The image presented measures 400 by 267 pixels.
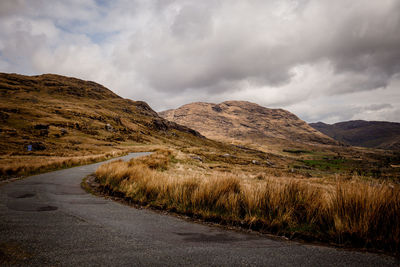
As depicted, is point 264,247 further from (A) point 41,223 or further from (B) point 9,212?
(B) point 9,212

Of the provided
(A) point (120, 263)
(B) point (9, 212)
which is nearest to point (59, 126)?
(B) point (9, 212)

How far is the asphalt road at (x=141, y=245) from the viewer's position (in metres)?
2.69

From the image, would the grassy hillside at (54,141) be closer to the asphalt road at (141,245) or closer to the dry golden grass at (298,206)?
the asphalt road at (141,245)

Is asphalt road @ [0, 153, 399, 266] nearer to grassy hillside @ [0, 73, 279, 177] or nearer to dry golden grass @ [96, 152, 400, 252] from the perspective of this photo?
dry golden grass @ [96, 152, 400, 252]

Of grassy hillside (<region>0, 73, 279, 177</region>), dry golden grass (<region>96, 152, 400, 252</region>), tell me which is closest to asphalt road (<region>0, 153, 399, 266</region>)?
dry golden grass (<region>96, 152, 400, 252</region>)

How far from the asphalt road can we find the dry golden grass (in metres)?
0.55

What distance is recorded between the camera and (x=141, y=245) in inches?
124

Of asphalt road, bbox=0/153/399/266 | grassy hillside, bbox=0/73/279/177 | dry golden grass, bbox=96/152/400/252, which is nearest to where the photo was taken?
asphalt road, bbox=0/153/399/266

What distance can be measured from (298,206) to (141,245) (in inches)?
148

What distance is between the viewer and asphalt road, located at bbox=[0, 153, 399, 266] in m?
2.69

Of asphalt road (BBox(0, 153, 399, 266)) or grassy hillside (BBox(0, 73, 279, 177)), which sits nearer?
asphalt road (BBox(0, 153, 399, 266))

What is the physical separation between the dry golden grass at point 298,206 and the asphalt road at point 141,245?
55cm

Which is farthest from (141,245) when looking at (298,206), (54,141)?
(54,141)

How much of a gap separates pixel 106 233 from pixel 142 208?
2.19 metres
